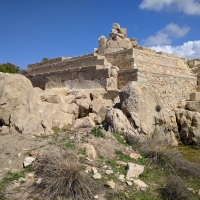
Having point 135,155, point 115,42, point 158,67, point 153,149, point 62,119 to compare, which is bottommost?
point 135,155

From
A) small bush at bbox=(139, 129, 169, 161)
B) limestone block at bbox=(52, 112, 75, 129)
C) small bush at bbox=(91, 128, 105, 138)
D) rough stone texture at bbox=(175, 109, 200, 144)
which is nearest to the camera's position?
small bush at bbox=(139, 129, 169, 161)

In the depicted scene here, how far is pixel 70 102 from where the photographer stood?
30.5 feet

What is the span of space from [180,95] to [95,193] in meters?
7.63

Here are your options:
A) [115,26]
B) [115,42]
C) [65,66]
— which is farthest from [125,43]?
[65,66]

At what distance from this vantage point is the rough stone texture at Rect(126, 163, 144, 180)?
14.8ft

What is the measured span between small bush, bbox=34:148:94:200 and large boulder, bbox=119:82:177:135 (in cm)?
352

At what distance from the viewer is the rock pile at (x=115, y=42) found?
12.2 meters

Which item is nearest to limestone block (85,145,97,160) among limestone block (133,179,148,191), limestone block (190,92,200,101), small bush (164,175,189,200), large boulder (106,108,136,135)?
limestone block (133,179,148,191)

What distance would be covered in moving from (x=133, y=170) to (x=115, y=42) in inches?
344

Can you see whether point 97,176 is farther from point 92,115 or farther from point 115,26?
point 115,26

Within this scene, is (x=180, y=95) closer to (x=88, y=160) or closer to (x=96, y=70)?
(x=96, y=70)

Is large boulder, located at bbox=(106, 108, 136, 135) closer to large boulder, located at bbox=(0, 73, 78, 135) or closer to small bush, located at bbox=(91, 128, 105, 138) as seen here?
small bush, located at bbox=(91, 128, 105, 138)

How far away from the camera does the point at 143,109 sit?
25.3 ft

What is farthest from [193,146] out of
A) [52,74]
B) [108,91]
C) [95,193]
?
[52,74]
